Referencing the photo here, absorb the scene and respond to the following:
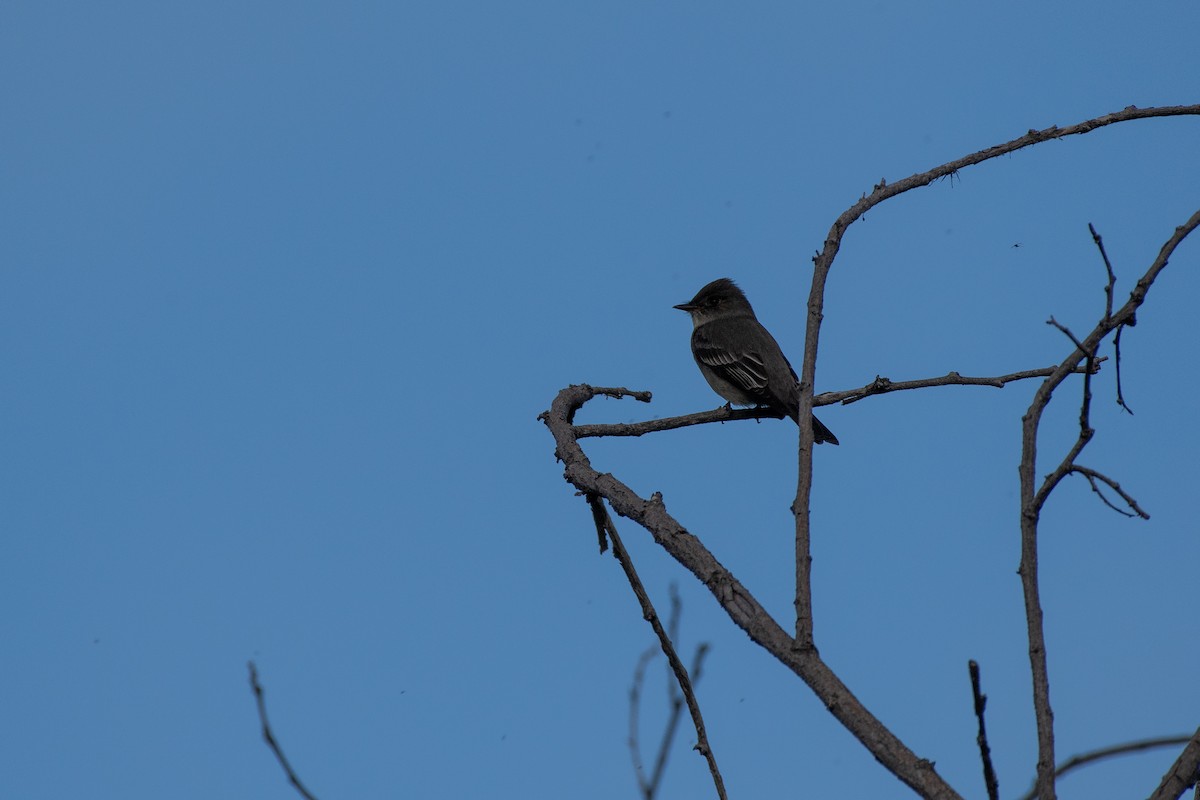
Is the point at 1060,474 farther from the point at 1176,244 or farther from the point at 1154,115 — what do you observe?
the point at 1154,115

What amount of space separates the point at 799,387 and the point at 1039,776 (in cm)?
164

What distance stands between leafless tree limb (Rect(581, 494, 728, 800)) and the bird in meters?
4.30

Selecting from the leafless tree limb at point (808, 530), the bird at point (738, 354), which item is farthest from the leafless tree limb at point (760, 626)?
the bird at point (738, 354)

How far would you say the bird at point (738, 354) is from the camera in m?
9.75

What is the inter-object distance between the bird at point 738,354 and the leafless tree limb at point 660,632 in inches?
169

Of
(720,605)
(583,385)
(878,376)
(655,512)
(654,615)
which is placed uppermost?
(583,385)

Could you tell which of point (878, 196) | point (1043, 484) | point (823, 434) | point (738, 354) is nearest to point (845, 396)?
point (878, 196)

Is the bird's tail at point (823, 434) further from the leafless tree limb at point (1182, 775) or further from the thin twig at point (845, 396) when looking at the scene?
the leafless tree limb at point (1182, 775)

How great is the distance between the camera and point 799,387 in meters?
Result: 3.70

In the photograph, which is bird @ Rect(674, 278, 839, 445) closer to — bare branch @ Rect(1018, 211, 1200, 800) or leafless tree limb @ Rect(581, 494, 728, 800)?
leafless tree limb @ Rect(581, 494, 728, 800)

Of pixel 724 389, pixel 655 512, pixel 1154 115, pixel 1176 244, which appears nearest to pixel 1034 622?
pixel 1176 244

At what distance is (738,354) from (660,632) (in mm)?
6719

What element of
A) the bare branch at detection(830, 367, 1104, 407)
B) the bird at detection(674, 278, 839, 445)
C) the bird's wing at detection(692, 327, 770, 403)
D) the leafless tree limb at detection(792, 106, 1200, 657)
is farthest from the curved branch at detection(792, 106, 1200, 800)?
the bird's wing at detection(692, 327, 770, 403)

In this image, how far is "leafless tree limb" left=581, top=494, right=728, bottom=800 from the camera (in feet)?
10.6
